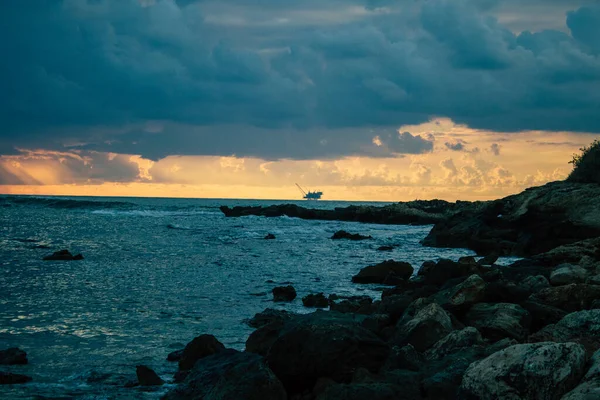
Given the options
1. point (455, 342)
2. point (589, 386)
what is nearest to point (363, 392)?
point (589, 386)

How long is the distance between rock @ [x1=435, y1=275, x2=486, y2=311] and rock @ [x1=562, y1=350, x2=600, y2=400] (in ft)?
18.8

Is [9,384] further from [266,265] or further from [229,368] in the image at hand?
[266,265]

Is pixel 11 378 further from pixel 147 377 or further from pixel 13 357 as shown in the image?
pixel 147 377

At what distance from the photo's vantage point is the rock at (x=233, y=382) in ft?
23.4

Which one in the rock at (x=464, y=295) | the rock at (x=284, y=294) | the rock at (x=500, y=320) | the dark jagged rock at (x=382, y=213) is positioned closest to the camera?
the rock at (x=500, y=320)

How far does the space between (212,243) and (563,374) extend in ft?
129

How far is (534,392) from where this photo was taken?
242 inches

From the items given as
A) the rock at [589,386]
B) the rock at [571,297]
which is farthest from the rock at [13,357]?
the rock at [571,297]

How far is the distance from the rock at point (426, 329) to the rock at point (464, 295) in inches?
58.9

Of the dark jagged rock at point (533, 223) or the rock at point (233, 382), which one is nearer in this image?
the rock at point (233, 382)

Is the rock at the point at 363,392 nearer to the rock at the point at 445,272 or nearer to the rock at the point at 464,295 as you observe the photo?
the rock at the point at 464,295

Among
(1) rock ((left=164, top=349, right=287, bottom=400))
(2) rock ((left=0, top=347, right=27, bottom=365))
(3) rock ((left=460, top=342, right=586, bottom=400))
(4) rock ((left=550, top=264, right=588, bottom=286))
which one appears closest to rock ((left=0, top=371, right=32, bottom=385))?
(2) rock ((left=0, top=347, right=27, bottom=365))

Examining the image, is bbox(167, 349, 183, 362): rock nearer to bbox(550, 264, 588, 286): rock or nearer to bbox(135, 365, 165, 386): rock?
bbox(135, 365, 165, 386): rock

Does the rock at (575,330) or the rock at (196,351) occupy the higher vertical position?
the rock at (575,330)
